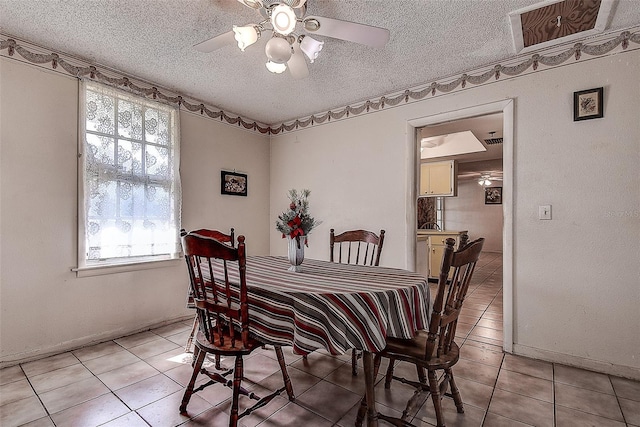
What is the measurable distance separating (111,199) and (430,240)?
15.3 feet

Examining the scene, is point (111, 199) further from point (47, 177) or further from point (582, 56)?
point (582, 56)

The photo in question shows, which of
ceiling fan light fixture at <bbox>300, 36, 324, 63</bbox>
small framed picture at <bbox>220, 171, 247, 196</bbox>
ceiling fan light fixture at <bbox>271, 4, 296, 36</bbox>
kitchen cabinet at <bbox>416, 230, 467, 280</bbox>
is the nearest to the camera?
ceiling fan light fixture at <bbox>271, 4, 296, 36</bbox>

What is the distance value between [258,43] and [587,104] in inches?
100

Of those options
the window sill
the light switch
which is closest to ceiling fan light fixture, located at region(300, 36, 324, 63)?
the light switch

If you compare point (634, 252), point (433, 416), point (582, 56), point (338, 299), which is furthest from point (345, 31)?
point (634, 252)

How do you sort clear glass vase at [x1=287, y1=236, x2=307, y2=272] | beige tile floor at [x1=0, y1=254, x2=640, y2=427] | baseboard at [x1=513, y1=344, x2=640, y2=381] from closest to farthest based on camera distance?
beige tile floor at [x1=0, y1=254, x2=640, y2=427]
clear glass vase at [x1=287, y1=236, x2=307, y2=272]
baseboard at [x1=513, y1=344, x2=640, y2=381]

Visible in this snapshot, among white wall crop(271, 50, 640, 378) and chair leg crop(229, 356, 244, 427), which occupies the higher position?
white wall crop(271, 50, 640, 378)

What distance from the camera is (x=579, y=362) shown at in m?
2.27

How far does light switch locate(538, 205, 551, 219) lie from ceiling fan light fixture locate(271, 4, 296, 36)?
2.32m

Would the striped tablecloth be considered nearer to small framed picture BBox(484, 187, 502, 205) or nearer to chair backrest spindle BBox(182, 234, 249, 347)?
chair backrest spindle BBox(182, 234, 249, 347)

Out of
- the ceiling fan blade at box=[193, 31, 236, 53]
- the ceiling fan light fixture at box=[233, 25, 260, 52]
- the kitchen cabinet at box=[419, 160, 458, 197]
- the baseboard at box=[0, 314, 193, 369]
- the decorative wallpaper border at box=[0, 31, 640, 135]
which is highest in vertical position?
the decorative wallpaper border at box=[0, 31, 640, 135]

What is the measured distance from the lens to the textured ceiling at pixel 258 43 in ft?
6.33

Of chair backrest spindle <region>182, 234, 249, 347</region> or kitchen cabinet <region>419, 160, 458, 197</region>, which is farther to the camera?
kitchen cabinet <region>419, 160, 458, 197</region>

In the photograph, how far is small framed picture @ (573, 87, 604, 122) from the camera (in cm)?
222
